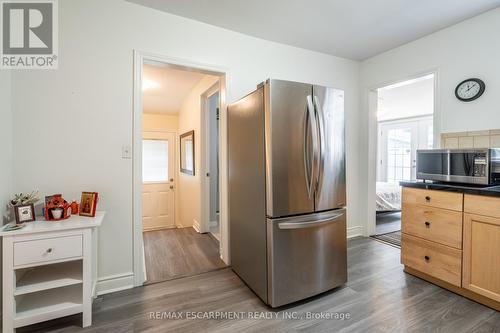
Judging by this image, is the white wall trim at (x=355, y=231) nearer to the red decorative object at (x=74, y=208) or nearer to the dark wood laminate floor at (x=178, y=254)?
the dark wood laminate floor at (x=178, y=254)

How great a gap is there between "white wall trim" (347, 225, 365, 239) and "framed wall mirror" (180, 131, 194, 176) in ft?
9.02

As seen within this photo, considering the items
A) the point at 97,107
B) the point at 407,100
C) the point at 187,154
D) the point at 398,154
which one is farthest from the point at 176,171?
the point at 398,154

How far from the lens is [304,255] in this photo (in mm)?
1873

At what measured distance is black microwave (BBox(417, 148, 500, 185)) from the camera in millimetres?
1881

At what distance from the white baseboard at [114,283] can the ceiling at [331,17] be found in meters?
2.49

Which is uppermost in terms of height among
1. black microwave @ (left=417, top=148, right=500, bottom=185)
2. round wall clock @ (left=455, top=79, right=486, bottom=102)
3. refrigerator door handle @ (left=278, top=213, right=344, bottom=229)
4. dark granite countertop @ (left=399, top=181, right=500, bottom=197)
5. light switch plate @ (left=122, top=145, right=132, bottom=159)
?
round wall clock @ (left=455, top=79, right=486, bottom=102)

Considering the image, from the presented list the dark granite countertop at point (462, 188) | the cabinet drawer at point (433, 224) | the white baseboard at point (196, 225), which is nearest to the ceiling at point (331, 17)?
the dark granite countertop at point (462, 188)

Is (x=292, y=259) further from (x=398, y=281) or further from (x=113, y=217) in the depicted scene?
(x=113, y=217)

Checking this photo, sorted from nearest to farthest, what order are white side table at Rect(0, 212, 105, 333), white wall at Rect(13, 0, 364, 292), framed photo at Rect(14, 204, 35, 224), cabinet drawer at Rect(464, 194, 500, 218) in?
white side table at Rect(0, 212, 105, 333), framed photo at Rect(14, 204, 35, 224), cabinet drawer at Rect(464, 194, 500, 218), white wall at Rect(13, 0, 364, 292)

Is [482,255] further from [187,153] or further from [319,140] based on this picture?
[187,153]

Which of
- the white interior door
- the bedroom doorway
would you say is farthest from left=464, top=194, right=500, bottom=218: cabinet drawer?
the white interior door

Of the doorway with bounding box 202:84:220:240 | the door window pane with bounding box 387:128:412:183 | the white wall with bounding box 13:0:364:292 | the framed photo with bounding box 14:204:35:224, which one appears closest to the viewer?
the framed photo with bounding box 14:204:35:224

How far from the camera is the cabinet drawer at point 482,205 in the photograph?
67.2 inches

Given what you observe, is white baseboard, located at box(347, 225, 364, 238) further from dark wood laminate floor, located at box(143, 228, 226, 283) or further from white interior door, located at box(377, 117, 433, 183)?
white interior door, located at box(377, 117, 433, 183)
